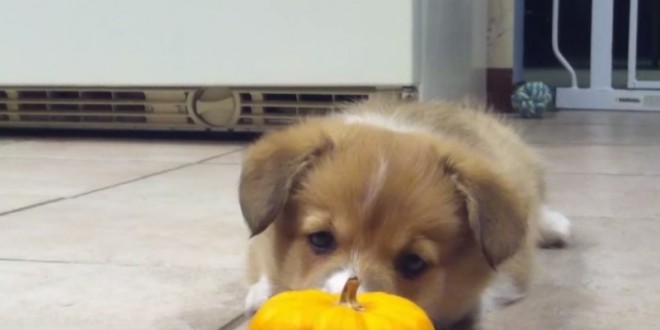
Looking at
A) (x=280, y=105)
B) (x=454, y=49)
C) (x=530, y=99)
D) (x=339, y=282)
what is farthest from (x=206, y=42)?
(x=339, y=282)

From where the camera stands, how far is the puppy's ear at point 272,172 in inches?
63.0

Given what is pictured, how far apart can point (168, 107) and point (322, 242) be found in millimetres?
2791

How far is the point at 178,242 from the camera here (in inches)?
89.4

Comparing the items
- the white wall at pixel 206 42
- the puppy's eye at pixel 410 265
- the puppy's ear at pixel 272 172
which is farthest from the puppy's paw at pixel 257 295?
the white wall at pixel 206 42

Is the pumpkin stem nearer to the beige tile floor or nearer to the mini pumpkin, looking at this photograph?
the mini pumpkin

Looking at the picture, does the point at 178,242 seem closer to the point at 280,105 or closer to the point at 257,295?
the point at 257,295

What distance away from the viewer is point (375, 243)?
1.52 meters

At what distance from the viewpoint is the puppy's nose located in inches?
57.3

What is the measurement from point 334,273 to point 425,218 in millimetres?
178

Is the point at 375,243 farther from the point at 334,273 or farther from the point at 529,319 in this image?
the point at 529,319

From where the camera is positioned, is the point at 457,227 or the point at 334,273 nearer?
the point at 334,273

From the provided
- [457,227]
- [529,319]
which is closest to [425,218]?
[457,227]

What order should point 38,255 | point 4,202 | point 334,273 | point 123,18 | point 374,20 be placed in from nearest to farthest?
point 334,273
point 38,255
point 4,202
point 374,20
point 123,18

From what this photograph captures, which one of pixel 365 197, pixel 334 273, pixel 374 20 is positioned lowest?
pixel 334 273
